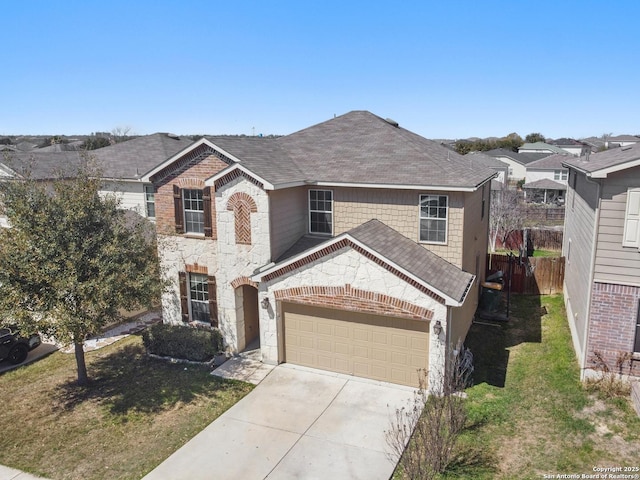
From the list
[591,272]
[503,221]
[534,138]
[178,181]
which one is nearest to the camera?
[591,272]

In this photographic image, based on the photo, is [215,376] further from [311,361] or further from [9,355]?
[9,355]

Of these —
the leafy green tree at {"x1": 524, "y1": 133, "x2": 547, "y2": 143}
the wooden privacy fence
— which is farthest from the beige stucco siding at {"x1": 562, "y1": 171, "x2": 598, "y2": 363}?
the leafy green tree at {"x1": 524, "y1": 133, "x2": 547, "y2": 143}

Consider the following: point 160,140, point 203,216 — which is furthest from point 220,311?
point 160,140

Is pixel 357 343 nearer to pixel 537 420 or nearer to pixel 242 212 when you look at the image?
pixel 537 420

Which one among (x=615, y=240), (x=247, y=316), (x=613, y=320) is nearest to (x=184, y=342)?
(x=247, y=316)

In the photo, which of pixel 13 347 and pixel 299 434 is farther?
pixel 13 347

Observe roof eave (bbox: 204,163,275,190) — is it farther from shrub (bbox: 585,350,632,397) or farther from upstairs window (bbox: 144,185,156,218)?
shrub (bbox: 585,350,632,397)

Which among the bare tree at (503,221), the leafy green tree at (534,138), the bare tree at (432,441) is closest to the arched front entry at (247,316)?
the bare tree at (432,441)
